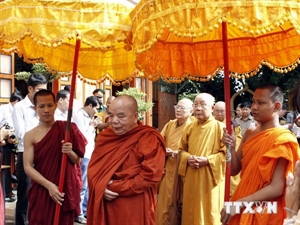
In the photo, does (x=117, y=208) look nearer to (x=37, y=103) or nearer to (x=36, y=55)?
(x=37, y=103)

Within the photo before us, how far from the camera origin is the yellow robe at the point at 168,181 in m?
6.27

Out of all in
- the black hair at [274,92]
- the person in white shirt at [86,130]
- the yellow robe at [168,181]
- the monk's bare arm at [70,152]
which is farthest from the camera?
the person in white shirt at [86,130]

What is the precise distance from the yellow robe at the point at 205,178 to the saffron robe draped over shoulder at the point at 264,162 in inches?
71.3

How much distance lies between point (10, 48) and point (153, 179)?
2.30 m

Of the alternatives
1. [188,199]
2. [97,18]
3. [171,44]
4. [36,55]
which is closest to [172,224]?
[188,199]

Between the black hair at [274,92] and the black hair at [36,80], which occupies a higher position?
the black hair at [36,80]

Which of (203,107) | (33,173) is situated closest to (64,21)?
(33,173)

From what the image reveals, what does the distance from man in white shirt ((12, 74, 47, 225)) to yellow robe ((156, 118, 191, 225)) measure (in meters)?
1.82

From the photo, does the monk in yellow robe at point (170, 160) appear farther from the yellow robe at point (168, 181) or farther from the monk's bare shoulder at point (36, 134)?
the monk's bare shoulder at point (36, 134)

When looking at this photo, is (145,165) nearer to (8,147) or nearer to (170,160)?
(170,160)

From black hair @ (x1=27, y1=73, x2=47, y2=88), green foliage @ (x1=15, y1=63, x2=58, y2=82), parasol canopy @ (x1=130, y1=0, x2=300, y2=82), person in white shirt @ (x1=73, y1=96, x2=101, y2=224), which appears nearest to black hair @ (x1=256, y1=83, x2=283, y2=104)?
parasol canopy @ (x1=130, y1=0, x2=300, y2=82)

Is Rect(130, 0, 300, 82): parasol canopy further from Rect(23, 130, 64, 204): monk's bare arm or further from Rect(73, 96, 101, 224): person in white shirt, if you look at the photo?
Rect(73, 96, 101, 224): person in white shirt

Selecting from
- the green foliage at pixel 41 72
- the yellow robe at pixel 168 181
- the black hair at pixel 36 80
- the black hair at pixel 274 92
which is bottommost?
the yellow robe at pixel 168 181

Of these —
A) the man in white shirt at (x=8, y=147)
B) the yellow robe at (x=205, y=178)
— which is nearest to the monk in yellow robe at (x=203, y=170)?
the yellow robe at (x=205, y=178)
